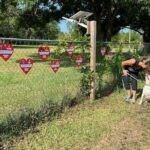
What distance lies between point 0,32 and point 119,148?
74321mm

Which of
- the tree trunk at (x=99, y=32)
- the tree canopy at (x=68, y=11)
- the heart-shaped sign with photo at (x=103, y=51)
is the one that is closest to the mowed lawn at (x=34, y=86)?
the heart-shaped sign with photo at (x=103, y=51)

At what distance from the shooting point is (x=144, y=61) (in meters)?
11.2

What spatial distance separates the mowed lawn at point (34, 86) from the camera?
928cm

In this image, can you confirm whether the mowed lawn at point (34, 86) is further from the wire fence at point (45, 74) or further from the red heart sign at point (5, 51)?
the red heart sign at point (5, 51)

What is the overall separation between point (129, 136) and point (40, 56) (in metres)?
2.17

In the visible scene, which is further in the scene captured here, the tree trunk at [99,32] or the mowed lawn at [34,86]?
the tree trunk at [99,32]

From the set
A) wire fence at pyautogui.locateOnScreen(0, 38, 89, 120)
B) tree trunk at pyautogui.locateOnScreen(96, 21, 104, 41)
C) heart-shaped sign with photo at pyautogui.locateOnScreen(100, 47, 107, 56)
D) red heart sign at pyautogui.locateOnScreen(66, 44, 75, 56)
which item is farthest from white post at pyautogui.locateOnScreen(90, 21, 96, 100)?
tree trunk at pyautogui.locateOnScreen(96, 21, 104, 41)

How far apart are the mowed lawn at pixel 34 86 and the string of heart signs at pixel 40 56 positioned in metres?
0.29

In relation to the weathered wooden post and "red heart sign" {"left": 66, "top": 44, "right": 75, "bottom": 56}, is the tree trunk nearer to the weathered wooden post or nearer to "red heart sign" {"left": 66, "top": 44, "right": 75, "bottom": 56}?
the weathered wooden post

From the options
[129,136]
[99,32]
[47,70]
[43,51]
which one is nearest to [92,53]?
[47,70]

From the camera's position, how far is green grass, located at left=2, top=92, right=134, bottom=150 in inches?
270

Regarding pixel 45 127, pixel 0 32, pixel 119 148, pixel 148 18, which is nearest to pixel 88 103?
pixel 45 127

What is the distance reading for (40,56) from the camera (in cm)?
803

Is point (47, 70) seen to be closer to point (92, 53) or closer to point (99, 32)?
point (92, 53)
